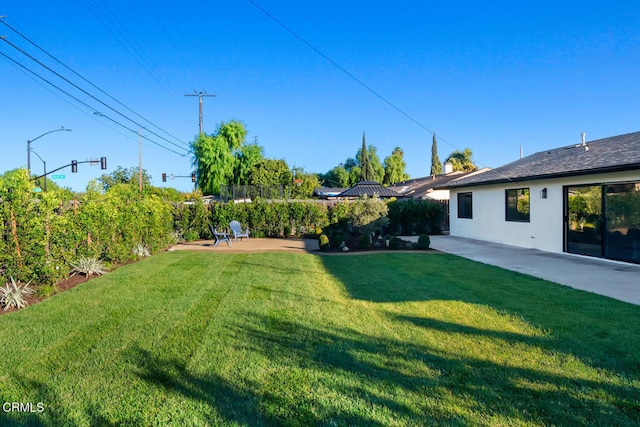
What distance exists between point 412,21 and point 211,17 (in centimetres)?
760

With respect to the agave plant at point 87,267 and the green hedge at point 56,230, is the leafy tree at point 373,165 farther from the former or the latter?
the agave plant at point 87,267

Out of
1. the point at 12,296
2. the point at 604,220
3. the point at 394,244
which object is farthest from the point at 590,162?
the point at 12,296

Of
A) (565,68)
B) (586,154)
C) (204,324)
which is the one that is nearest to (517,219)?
(586,154)

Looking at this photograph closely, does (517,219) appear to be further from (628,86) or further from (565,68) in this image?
(628,86)

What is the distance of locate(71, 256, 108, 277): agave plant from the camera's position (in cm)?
821

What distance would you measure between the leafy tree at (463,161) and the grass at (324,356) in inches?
1743

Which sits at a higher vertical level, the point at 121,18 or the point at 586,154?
the point at 121,18

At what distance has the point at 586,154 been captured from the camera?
12.3 metres

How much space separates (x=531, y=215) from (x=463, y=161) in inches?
1954

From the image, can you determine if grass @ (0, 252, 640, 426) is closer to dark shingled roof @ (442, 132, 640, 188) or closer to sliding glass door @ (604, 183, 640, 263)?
sliding glass door @ (604, 183, 640, 263)

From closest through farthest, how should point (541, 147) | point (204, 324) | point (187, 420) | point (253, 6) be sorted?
point (187, 420) < point (204, 324) < point (253, 6) < point (541, 147)

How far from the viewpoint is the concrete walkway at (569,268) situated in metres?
6.90

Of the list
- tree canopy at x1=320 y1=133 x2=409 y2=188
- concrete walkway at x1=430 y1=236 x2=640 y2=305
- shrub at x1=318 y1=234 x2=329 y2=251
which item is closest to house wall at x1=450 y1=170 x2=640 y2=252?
concrete walkway at x1=430 y1=236 x2=640 y2=305

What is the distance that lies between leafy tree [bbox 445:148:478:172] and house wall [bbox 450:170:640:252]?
3231cm
